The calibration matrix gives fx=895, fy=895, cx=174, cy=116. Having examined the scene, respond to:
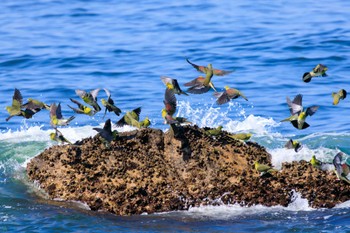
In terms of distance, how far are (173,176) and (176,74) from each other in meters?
7.18

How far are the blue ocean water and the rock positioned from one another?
0.12 m

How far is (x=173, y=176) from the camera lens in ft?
26.5

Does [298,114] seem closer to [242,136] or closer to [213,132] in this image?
[242,136]

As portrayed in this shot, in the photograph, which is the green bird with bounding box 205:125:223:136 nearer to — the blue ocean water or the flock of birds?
the flock of birds

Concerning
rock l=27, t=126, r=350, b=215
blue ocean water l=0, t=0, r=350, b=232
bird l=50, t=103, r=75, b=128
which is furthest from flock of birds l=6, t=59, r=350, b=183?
blue ocean water l=0, t=0, r=350, b=232

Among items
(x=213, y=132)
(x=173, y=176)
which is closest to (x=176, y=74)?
(x=213, y=132)

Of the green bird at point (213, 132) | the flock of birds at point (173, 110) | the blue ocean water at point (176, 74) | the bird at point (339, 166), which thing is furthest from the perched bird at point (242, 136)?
the bird at point (339, 166)

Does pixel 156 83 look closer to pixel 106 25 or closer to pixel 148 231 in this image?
pixel 106 25

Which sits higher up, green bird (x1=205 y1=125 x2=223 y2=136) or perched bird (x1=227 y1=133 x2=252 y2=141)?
green bird (x1=205 y1=125 x2=223 y2=136)

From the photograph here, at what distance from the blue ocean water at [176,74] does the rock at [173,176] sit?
0.12m

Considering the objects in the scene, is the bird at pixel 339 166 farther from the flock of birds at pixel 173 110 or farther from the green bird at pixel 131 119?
the green bird at pixel 131 119

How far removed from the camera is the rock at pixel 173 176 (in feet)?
26.2

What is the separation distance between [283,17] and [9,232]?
13.1 m

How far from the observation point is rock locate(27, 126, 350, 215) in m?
7.98
